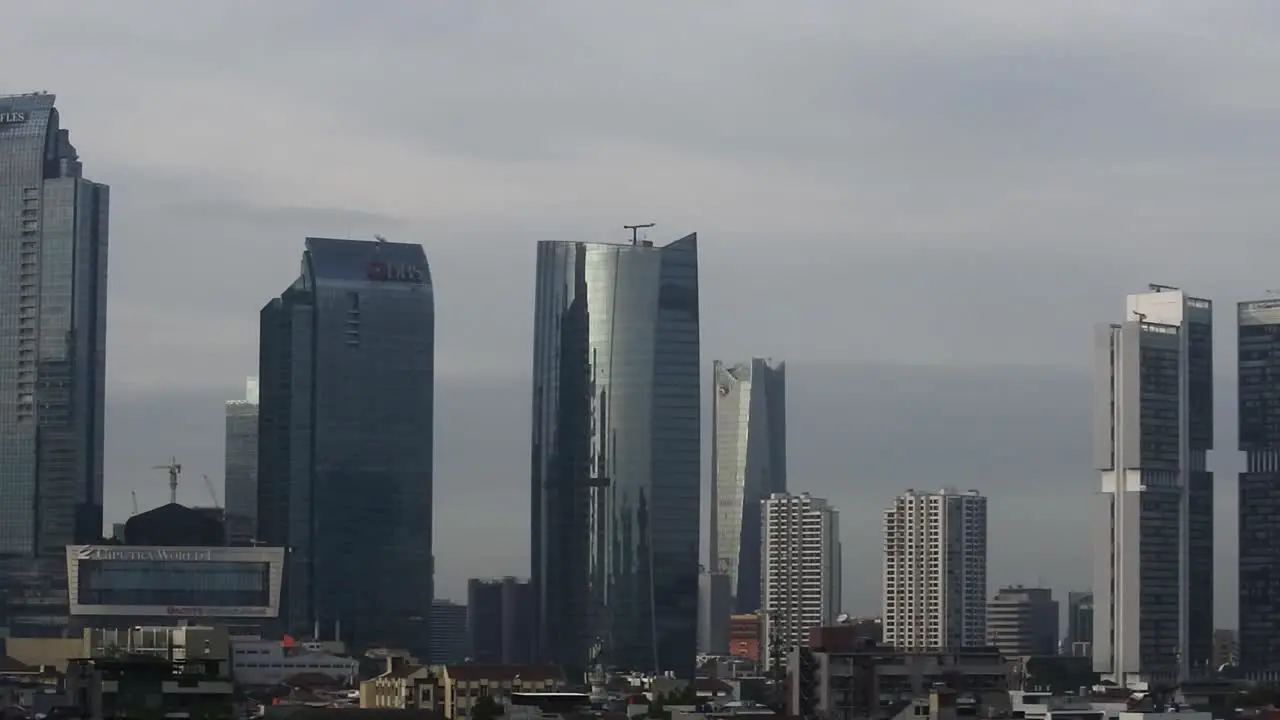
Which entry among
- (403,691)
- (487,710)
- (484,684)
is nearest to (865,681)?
(487,710)

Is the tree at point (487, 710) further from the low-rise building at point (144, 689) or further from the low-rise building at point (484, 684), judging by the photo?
the low-rise building at point (144, 689)

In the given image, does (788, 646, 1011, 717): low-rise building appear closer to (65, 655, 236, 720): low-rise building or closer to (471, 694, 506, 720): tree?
(471, 694, 506, 720): tree

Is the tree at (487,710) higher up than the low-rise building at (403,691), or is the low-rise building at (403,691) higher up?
the tree at (487,710)

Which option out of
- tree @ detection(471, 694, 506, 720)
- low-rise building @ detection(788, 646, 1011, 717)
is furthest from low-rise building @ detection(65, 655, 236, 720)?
low-rise building @ detection(788, 646, 1011, 717)

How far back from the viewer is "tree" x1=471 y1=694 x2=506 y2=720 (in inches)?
4968

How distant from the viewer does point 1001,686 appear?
418 ft

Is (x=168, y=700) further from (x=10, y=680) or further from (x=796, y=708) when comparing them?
(x=10, y=680)

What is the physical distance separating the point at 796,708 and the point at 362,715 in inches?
683

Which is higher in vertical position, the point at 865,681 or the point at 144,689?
the point at 865,681

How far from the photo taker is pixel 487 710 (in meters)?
128

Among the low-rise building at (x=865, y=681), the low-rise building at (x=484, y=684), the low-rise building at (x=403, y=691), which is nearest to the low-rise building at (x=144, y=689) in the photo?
the low-rise building at (x=484, y=684)

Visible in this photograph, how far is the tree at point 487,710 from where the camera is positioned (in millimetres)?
126188

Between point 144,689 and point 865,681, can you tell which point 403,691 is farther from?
point 144,689

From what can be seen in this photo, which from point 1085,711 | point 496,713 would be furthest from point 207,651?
point 1085,711
